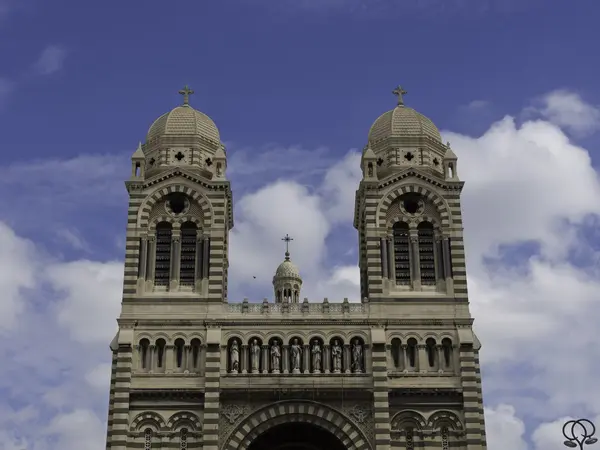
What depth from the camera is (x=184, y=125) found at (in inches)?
1809

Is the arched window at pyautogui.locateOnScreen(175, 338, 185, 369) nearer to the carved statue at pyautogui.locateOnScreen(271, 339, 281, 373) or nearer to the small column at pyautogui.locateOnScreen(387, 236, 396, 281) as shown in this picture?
the carved statue at pyautogui.locateOnScreen(271, 339, 281, 373)

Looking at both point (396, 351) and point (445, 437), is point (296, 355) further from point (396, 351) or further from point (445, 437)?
point (445, 437)

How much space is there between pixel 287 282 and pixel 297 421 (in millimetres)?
25259

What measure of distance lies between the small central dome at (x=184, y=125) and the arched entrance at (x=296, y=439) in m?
14.5

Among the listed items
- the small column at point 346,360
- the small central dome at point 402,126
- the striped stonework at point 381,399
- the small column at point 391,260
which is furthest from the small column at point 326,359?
the small central dome at point 402,126

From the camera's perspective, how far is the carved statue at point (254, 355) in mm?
40625

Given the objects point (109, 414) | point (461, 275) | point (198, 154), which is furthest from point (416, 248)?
point (109, 414)

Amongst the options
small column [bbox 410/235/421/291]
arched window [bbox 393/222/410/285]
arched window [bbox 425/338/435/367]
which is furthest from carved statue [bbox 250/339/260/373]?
small column [bbox 410/235/421/291]

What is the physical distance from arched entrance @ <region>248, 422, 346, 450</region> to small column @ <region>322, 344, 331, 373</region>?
2441 mm

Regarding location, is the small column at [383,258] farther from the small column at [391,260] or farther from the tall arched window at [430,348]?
the tall arched window at [430,348]

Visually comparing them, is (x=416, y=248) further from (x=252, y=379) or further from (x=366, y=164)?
(x=252, y=379)

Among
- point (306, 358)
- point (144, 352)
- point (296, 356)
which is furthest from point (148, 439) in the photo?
point (306, 358)

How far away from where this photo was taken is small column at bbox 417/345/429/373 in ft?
133

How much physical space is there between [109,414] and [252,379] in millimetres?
6200
